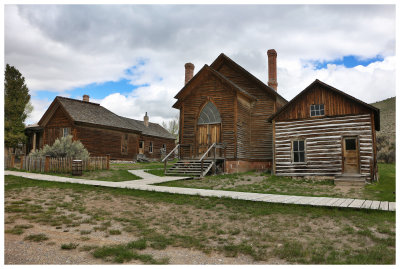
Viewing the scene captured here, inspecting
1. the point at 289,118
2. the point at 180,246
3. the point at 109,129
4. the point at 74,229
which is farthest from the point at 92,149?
the point at 180,246

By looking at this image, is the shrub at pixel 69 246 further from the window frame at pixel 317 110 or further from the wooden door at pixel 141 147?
the wooden door at pixel 141 147

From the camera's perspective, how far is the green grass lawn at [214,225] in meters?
5.32

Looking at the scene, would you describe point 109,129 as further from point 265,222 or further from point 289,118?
point 265,222

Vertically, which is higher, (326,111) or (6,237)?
(326,111)

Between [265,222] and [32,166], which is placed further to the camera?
[32,166]

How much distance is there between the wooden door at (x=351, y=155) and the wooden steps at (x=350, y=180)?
0.77 m

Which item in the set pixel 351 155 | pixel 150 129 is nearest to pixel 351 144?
pixel 351 155

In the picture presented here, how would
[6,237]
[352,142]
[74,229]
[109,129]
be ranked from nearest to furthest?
1. [6,237]
2. [74,229]
3. [352,142]
4. [109,129]

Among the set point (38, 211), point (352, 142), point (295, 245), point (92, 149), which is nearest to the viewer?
point (295, 245)

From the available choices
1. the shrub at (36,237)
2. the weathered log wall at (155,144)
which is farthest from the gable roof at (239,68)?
the shrub at (36,237)

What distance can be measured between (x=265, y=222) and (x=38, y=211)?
6169 mm

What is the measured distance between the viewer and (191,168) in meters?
18.6

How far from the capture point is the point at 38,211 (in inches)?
329

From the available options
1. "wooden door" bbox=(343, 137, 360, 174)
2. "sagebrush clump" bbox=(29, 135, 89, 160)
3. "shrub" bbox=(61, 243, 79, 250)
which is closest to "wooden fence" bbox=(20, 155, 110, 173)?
"sagebrush clump" bbox=(29, 135, 89, 160)
